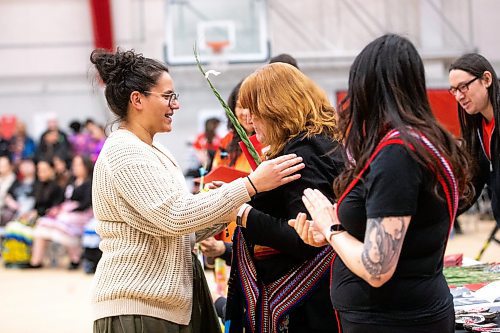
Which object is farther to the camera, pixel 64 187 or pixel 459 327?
pixel 64 187

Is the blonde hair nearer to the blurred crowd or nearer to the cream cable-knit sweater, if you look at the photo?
the cream cable-knit sweater

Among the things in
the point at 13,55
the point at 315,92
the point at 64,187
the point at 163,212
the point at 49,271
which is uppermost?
the point at 315,92

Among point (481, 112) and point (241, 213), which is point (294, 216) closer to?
point (241, 213)

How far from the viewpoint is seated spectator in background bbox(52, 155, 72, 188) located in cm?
818

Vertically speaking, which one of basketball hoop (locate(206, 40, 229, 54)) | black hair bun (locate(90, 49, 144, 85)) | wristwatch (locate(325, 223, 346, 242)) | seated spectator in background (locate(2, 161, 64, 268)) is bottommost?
seated spectator in background (locate(2, 161, 64, 268))

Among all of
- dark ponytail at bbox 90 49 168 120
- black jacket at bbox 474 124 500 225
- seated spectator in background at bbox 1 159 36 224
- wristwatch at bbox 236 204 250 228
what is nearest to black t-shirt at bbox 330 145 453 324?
wristwatch at bbox 236 204 250 228

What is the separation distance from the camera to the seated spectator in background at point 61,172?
8180 millimetres

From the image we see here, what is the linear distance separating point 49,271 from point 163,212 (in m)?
5.96

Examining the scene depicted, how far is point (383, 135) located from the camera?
5.32 ft

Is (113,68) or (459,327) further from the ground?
(113,68)

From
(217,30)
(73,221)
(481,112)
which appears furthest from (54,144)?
(481,112)

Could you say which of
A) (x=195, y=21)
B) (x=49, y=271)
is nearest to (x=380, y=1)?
(x=195, y=21)

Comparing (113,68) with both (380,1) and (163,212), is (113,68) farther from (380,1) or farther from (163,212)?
(380,1)

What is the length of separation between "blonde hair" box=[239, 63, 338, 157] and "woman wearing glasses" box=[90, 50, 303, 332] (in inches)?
5.0
